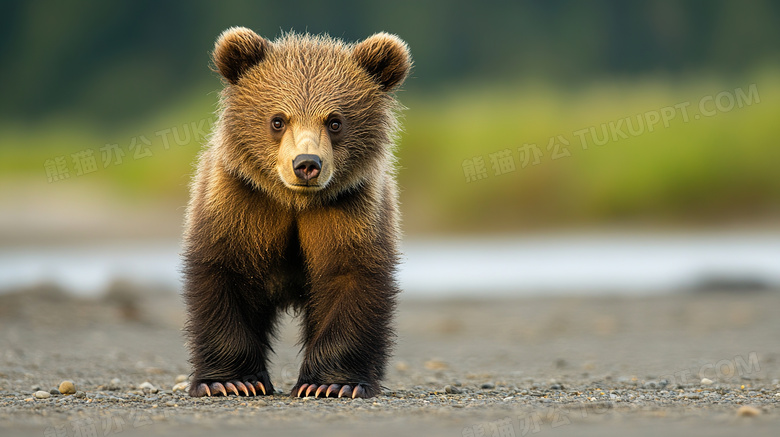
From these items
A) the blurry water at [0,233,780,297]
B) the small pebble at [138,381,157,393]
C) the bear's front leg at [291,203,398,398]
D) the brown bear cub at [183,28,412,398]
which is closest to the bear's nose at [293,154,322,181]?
the brown bear cub at [183,28,412,398]

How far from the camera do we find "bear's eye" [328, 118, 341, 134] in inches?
295

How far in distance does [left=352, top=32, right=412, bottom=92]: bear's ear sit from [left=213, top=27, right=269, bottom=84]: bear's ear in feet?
2.53

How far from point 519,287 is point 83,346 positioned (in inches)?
631

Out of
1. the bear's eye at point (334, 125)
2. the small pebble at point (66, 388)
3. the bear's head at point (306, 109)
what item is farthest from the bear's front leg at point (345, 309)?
the small pebble at point (66, 388)

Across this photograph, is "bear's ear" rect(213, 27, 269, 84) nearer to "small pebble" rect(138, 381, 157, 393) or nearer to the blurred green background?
"small pebble" rect(138, 381, 157, 393)

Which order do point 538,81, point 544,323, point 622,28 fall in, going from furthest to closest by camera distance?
point 622,28, point 538,81, point 544,323

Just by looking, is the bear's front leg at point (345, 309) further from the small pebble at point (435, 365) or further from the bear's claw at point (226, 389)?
the small pebble at point (435, 365)

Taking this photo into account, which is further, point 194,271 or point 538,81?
point 538,81

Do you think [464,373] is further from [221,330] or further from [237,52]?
[237,52]

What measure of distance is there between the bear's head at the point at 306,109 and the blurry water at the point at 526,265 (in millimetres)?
7284

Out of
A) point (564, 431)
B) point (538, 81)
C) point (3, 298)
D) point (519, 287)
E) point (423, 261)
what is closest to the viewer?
point (564, 431)

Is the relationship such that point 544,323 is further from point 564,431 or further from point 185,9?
point 185,9

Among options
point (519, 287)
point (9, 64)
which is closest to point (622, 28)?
point (9, 64)

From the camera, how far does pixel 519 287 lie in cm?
2602
